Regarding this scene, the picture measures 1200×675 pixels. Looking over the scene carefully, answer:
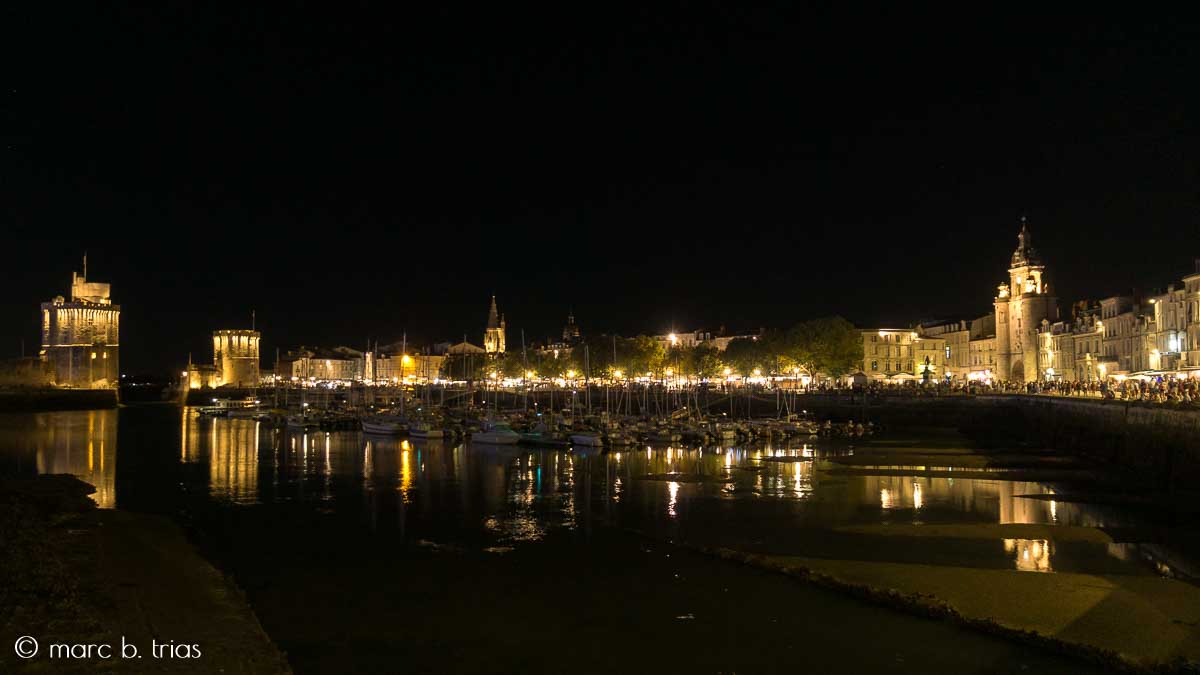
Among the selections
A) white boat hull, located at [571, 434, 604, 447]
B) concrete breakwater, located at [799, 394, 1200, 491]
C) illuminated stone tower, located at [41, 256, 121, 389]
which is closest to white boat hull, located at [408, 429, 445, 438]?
white boat hull, located at [571, 434, 604, 447]

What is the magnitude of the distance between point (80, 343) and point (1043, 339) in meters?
144

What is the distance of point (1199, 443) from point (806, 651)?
2762 centimetres

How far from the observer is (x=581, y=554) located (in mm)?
24828

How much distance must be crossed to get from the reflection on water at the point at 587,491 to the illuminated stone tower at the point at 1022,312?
6168 cm

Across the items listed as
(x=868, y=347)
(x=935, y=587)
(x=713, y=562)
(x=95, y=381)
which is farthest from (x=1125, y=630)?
(x=95, y=381)

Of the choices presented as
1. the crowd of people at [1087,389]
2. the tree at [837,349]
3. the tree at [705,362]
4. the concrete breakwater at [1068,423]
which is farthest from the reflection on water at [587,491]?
the tree at [705,362]

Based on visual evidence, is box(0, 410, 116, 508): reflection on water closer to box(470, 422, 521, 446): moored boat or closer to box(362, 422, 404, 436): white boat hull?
box(362, 422, 404, 436): white boat hull

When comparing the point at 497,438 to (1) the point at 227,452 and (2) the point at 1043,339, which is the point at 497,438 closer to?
(1) the point at 227,452

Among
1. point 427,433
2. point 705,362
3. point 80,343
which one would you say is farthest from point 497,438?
point 80,343

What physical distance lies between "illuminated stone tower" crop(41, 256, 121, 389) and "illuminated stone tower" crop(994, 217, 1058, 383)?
442ft

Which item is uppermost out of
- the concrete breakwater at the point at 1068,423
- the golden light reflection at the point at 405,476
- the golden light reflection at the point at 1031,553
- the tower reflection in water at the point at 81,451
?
the concrete breakwater at the point at 1068,423

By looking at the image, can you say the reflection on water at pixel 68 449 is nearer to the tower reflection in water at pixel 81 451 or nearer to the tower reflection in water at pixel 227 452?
the tower reflection in water at pixel 81 451

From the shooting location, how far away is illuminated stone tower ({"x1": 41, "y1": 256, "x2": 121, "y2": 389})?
486ft

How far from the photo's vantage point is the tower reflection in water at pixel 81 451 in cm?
4256
